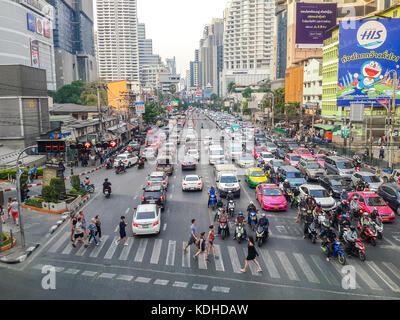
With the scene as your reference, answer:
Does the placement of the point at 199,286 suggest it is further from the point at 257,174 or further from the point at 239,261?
the point at 257,174

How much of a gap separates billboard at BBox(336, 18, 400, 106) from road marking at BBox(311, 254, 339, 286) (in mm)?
41403

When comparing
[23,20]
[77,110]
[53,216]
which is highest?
[23,20]

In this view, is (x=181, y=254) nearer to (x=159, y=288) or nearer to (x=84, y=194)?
(x=159, y=288)

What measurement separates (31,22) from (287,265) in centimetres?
10652

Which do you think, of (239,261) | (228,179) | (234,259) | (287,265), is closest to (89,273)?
(234,259)

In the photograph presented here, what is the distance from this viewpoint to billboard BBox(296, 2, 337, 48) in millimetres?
91544

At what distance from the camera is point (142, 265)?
623 inches

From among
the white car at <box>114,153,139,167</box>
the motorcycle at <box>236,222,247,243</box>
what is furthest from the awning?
the motorcycle at <box>236,222,247,243</box>

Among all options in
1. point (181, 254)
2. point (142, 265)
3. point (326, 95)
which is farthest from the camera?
point (326, 95)

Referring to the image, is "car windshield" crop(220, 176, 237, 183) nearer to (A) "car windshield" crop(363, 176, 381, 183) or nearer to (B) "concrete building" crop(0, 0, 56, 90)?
(A) "car windshield" crop(363, 176, 381, 183)

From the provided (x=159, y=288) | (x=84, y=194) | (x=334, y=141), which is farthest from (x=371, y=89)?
(x=159, y=288)

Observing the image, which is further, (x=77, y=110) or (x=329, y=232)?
(x=77, y=110)

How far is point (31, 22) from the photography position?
102 metres
